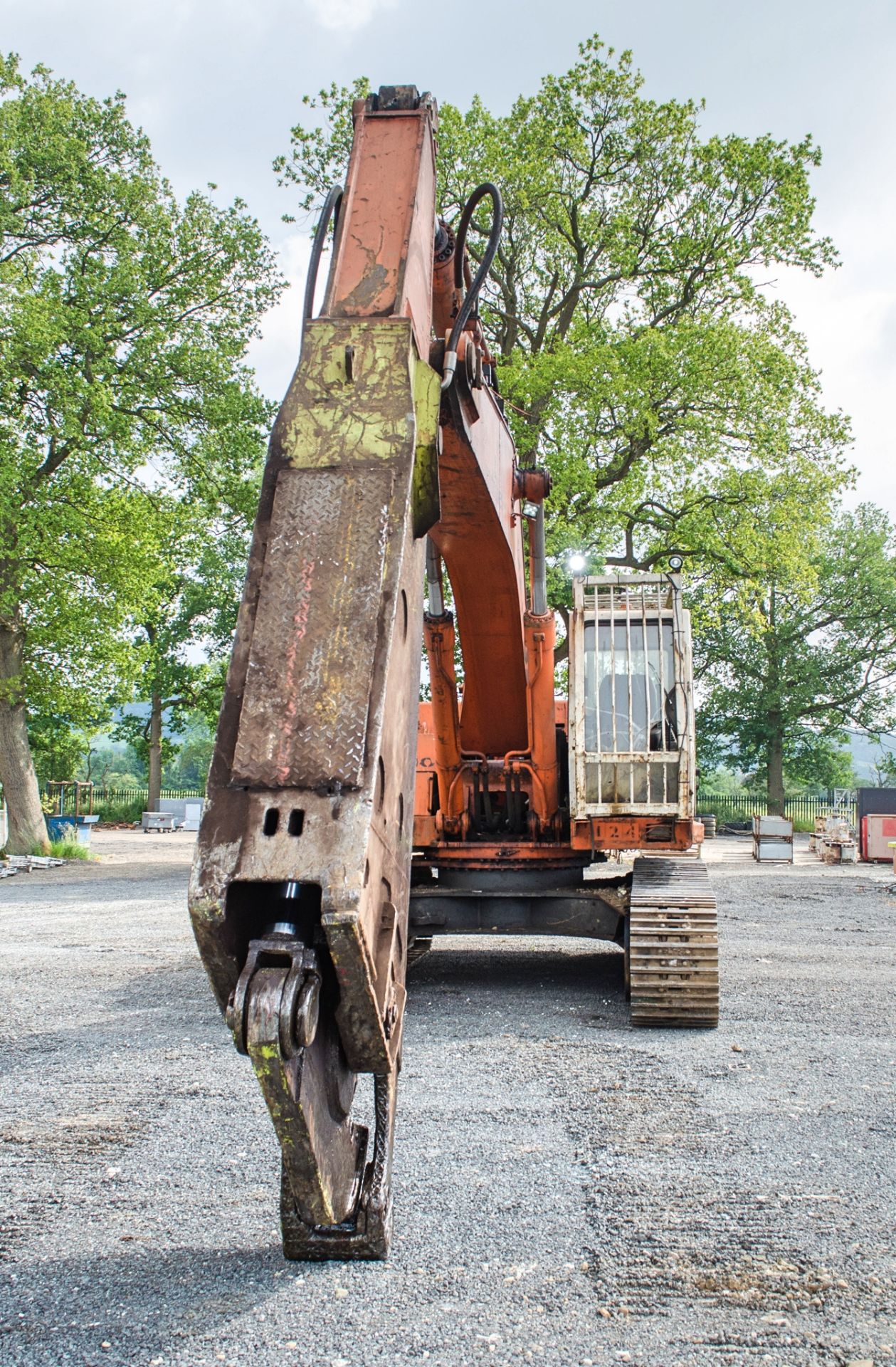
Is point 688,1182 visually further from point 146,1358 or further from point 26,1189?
point 26,1189

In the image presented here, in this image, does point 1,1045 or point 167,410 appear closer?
point 1,1045

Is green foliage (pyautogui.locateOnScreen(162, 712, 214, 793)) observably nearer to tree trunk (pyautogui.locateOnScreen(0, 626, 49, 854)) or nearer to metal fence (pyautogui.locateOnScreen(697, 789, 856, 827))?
metal fence (pyautogui.locateOnScreen(697, 789, 856, 827))

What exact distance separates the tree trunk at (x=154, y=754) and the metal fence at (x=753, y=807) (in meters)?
22.0

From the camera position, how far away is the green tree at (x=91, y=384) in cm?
2017

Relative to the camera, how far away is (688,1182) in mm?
4156

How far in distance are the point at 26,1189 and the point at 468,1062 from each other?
2.44 metres

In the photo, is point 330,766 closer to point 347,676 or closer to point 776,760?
point 347,676

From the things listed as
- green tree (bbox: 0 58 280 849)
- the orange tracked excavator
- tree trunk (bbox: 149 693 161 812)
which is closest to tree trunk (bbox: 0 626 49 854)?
green tree (bbox: 0 58 280 849)

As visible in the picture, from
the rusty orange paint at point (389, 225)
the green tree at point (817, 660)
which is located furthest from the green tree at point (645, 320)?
the green tree at point (817, 660)

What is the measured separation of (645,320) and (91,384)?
11507 millimetres

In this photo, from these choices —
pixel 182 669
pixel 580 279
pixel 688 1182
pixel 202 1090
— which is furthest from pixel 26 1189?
pixel 182 669

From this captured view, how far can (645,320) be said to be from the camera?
24.2 meters

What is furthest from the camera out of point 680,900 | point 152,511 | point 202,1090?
point 152,511

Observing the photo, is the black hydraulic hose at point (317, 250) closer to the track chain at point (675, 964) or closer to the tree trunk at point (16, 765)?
the track chain at point (675, 964)
